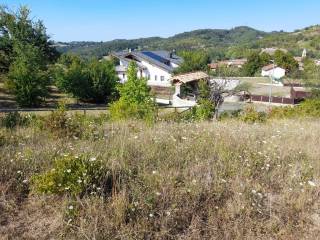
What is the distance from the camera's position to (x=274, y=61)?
7488 cm

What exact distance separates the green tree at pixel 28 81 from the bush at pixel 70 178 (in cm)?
2954

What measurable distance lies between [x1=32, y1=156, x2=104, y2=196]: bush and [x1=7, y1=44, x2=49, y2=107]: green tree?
2954cm

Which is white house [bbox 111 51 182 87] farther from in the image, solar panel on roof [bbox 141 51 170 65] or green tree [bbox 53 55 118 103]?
green tree [bbox 53 55 118 103]

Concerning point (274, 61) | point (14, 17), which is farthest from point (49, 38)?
point (274, 61)

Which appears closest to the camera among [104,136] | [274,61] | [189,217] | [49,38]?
[189,217]

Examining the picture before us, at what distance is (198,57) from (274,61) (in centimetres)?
3328

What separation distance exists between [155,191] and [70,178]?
79cm

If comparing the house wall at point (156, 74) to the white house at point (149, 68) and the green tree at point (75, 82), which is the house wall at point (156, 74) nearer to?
the white house at point (149, 68)

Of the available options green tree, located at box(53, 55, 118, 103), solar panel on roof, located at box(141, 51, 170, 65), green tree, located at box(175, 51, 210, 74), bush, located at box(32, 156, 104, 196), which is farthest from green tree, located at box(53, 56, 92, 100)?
bush, located at box(32, 156, 104, 196)

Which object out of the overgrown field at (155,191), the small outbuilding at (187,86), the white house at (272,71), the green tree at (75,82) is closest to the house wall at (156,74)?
the small outbuilding at (187,86)

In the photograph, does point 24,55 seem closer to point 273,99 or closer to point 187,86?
point 187,86

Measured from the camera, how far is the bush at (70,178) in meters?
3.11

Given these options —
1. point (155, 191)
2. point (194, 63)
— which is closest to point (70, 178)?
point (155, 191)

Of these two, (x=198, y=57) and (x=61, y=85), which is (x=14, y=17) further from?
(x=198, y=57)
